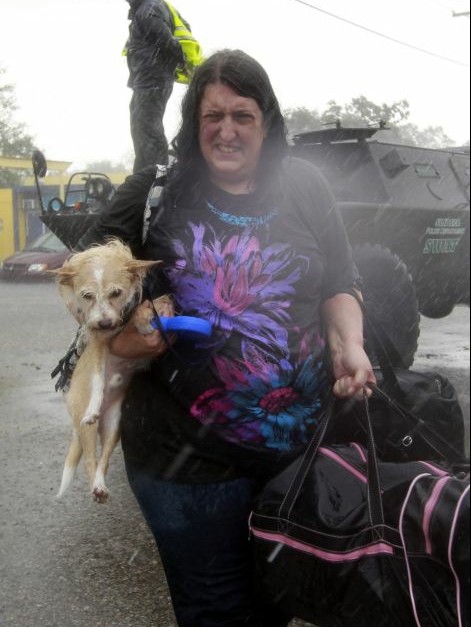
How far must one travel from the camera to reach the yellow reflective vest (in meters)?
3.31

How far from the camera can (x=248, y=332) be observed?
1743mm

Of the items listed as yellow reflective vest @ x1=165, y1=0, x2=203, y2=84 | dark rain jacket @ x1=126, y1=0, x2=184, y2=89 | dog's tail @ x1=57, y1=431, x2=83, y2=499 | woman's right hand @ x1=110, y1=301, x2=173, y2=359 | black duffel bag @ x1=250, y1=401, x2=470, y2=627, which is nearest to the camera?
black duffel bag @ x1=250, y1=401, x2=470, y2=627

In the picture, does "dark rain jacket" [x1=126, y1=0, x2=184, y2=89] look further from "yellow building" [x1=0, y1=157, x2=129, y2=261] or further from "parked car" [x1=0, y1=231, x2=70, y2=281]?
"parked car" [x1=0, y1=231, x2=70, y2=281]

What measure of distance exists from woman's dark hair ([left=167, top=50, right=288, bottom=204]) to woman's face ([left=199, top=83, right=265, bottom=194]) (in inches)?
0.7

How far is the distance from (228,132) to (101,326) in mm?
534

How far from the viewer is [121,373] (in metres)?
1.90

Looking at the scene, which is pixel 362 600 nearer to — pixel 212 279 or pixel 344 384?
pixel 344 384

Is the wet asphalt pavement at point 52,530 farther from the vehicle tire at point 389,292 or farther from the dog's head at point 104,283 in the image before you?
the dog's head at point 104,283

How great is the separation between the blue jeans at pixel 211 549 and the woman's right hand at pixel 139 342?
0.30 metres

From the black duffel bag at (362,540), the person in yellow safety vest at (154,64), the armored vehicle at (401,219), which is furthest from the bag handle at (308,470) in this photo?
the armored vehicle at (401,219)

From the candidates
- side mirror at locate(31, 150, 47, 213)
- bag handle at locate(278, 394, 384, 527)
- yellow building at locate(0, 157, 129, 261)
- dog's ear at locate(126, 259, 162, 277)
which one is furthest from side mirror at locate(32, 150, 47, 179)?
bag handle at locate(278, 394, 384, 527)

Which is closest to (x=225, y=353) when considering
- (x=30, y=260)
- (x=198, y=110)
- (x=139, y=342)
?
(x=139, y=342)

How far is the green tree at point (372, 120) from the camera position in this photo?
5.61 m

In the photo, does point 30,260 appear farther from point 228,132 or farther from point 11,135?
point 228,132
